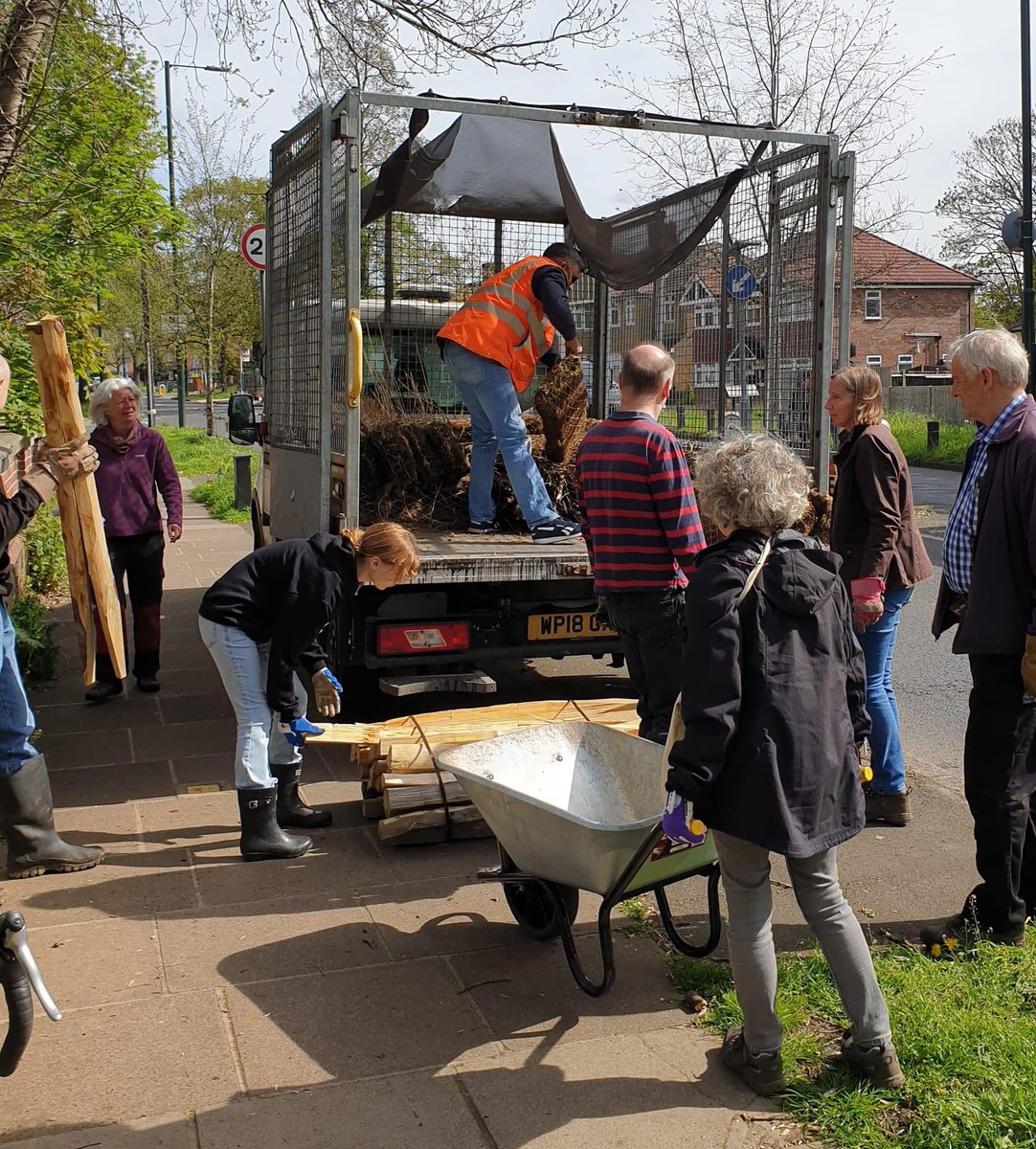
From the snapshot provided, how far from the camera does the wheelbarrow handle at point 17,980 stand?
2762mm

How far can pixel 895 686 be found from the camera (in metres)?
7.83

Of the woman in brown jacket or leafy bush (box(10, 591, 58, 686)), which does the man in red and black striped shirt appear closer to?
the woman in brown jacket

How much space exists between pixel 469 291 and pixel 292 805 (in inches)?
189

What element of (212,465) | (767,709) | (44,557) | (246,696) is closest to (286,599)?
(246,696)

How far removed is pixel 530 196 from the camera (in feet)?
27.3

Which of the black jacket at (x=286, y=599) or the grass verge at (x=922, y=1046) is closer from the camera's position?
the grass verge at (x=922, y=1046)

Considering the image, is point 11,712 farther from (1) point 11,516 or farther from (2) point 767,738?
(2) point 767,738

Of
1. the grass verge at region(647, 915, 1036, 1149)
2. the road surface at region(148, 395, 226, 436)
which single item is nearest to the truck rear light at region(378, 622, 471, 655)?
the grass verge at region(647, 915, 1036, 1149)

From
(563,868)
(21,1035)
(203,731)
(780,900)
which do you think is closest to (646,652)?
(780,900)

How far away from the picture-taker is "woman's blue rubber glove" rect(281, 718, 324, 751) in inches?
185

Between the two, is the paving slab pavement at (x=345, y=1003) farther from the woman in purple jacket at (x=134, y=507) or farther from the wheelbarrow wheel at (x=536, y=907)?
the woman in purple jacket at (x=134, y=507)

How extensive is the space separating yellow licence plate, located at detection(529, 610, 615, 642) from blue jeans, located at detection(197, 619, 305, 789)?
1766 millimetres

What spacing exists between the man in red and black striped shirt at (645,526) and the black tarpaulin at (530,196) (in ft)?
9.98

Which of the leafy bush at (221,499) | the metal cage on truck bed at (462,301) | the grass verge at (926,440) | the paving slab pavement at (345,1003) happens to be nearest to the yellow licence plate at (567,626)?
the metal cage on truck bed at (462,301)
